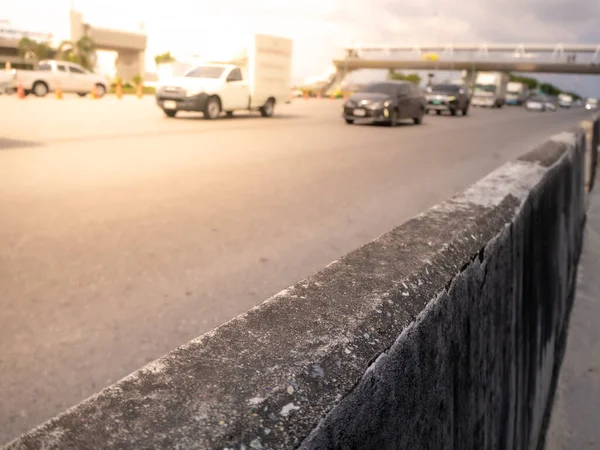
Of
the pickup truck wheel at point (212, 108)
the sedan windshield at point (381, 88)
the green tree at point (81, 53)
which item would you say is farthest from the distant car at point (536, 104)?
the pickup truck wheel at point (212, 108)

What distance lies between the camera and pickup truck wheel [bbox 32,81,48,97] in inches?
1162

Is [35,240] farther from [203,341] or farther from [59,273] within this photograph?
[203,341]

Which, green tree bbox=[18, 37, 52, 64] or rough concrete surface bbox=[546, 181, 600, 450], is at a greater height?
green tree bbox=[18, 37, 52, 64]

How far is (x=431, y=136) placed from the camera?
1889cm

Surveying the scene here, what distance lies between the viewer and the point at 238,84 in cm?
2191

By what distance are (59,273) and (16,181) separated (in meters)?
4.08

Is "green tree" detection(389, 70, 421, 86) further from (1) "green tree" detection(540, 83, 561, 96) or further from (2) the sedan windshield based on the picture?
(2) the sedan windshield

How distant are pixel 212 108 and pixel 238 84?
1.76 metres

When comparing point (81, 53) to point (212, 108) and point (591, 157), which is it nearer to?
point (212, 108)

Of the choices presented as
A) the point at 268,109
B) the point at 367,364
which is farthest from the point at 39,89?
the point at 367,364

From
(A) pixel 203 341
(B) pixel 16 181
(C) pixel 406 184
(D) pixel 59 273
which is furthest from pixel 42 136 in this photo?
(A) pixel 203 341

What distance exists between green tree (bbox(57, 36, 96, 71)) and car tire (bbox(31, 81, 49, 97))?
35.5 meters

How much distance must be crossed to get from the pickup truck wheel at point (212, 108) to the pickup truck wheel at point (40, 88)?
1297cm

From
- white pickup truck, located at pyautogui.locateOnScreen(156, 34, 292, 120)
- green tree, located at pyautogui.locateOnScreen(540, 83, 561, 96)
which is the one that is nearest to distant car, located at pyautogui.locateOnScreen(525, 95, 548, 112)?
white pickup truck, located at pyautogui.locateOnScreen(156, 34, 292, 120)
